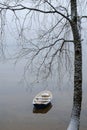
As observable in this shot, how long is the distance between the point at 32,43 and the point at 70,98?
13130mm

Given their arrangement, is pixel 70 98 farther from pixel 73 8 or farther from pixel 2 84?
pixel 73 8

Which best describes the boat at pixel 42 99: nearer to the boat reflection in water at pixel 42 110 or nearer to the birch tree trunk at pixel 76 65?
the boat reflection in water at pixel 42 110

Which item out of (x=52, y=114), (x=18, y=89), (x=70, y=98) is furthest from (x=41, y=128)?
(x=18, y=89)

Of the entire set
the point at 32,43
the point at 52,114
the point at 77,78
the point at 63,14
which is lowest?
the point at 52,114

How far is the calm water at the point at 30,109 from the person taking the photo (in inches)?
665

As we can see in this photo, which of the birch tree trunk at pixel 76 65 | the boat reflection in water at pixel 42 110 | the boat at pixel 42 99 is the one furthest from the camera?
the boat at pixel 42 99

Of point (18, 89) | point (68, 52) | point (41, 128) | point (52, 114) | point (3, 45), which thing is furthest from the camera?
point (18, 89)

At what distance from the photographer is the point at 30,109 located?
19.8m

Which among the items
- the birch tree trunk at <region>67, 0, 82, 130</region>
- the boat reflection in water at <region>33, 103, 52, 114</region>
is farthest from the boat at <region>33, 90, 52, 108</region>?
the birch tree trunk at <region>67, 0, 82, 130</region>

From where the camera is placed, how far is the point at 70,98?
69.1 feet

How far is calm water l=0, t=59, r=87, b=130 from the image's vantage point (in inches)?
665

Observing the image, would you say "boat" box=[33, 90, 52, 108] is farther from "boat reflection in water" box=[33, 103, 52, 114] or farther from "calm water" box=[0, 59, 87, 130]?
"calm water" box=[0, 59, 87, 130]

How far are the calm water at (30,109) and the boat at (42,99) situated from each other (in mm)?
368

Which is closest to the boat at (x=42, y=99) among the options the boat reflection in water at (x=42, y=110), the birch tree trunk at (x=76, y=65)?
the boat reflection in water at (x=42, y=110)
